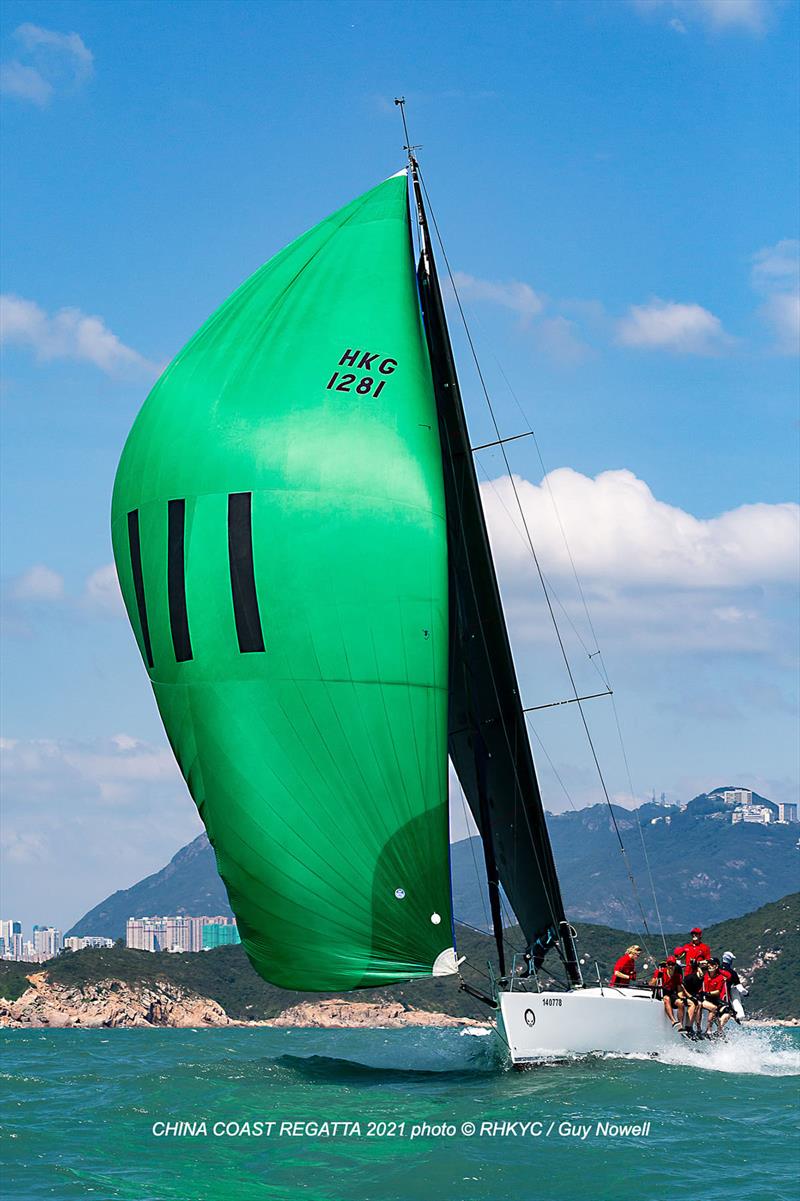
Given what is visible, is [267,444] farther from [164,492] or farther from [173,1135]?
[173,1135]

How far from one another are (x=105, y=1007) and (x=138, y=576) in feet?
192

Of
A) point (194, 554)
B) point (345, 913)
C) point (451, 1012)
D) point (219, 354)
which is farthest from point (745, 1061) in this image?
point (451, 1012)

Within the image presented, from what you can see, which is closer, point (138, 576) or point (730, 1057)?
point (138, 576)

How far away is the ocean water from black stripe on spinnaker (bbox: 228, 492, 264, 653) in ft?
18.7

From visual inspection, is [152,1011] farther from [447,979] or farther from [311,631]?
[311,631]

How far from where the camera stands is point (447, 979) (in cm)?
8806

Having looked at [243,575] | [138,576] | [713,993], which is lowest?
Result: [713,993]

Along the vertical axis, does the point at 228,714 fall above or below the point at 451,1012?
above

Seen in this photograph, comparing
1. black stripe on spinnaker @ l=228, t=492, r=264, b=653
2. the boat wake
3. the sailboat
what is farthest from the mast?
black stripe on spinnaker @ l=228, t=492, r=264, b=653

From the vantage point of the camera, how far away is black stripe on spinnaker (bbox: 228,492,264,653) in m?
18.8

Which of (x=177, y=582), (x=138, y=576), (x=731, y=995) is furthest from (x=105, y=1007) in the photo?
(x=177, y=582)

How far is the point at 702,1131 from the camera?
51.9ft

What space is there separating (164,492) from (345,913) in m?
5.94

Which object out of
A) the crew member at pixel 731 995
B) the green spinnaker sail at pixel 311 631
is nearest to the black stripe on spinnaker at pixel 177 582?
the green spinnaker sail at pixel 311 631
